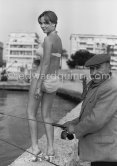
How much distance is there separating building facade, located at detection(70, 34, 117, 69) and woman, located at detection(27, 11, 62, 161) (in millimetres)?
112724

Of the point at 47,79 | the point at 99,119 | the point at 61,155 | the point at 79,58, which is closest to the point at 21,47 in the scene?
the point at 79,58

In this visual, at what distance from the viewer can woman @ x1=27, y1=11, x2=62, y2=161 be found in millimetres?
3389

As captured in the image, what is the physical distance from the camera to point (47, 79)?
347cm

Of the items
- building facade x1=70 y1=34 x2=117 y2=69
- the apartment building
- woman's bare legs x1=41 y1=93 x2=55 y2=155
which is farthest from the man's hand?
building facade x1=70 y1=34 x2=117 y2=69

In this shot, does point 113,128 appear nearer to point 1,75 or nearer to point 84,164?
point 84,164

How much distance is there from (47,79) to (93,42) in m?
118

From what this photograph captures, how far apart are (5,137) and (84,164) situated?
1.99m

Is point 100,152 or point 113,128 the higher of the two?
point 113,128

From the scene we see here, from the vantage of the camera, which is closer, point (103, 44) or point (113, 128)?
point (113, 128)

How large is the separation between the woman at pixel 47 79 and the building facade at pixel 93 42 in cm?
11272

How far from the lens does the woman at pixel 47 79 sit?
3389 millimetres

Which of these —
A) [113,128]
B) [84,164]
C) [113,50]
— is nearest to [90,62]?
[113,128]

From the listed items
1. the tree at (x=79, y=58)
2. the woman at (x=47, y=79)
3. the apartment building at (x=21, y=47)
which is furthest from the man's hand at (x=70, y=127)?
the apartment building at (x=21, y=47)

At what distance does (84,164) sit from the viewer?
4023mm
